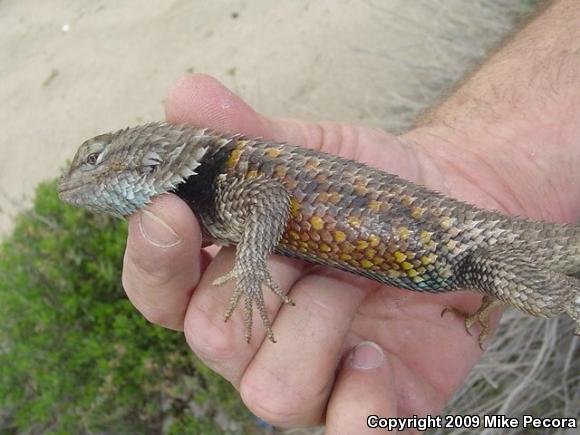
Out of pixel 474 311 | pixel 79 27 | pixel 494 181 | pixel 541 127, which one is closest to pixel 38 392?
pixel 474 311

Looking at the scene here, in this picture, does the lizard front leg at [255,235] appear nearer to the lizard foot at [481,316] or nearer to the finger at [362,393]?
the finger at [362,393]

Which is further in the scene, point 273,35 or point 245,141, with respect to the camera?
point 273,35

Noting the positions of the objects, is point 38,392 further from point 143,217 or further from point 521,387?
point 521,387

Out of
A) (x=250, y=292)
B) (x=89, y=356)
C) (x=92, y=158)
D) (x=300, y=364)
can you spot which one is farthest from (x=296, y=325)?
(x=89, y=356)

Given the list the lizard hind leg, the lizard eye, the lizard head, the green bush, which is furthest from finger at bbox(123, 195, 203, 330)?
the green bush

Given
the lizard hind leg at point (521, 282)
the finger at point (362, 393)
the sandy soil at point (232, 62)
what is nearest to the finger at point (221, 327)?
the finger at point (362, 393)

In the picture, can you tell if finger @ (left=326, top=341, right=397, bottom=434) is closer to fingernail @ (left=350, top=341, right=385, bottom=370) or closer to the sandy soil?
fingernail @ (left=350, top=341, right=385, bottom=370)
